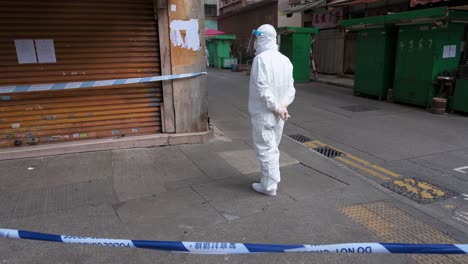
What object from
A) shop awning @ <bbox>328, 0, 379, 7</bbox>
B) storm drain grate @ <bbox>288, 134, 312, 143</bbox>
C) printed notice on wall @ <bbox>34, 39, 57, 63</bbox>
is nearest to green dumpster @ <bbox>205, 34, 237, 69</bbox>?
shop awning @ <bbox>328, 0, 379, 7</bbox>

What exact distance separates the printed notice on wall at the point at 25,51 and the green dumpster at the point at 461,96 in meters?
9.10

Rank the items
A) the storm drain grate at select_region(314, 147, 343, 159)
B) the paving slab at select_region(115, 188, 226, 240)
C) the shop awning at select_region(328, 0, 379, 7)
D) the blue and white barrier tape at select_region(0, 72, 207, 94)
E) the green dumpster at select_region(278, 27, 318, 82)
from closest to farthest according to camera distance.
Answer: the paving slab at select_region(115, 188, 226, 240) < the blue and white barrier tape at select_region(0, 72, 207, 94) < the storm drain grate at select_region(314, 147, 343, 159) < the shop awning at select_region(328, 0, 379, 7) < the green dumpster at select_region(278, 27, 318, 82)

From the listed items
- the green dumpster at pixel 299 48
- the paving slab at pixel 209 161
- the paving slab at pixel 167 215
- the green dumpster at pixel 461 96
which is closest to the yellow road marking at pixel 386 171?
the paving slab at pixel 209 161

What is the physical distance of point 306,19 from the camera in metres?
20.2

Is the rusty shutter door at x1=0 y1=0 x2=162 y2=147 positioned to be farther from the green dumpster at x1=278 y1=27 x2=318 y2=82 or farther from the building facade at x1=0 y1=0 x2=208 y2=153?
the green dumpster at x1=278 y1=27 x2=318 y2=82

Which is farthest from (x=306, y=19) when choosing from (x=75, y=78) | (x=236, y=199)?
(x=236, y=199)

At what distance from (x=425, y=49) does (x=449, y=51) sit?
556mm

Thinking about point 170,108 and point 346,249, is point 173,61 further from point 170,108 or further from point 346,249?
point 346,249

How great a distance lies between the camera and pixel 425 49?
9.16 m

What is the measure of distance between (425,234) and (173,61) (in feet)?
15.1

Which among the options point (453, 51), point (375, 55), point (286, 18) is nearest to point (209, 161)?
point (453, 51)

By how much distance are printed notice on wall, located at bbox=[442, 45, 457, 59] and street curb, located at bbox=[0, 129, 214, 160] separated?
6.50 metres

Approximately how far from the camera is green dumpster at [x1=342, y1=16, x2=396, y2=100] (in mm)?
10516

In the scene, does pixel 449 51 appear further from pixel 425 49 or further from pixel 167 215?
pixel 167 215
